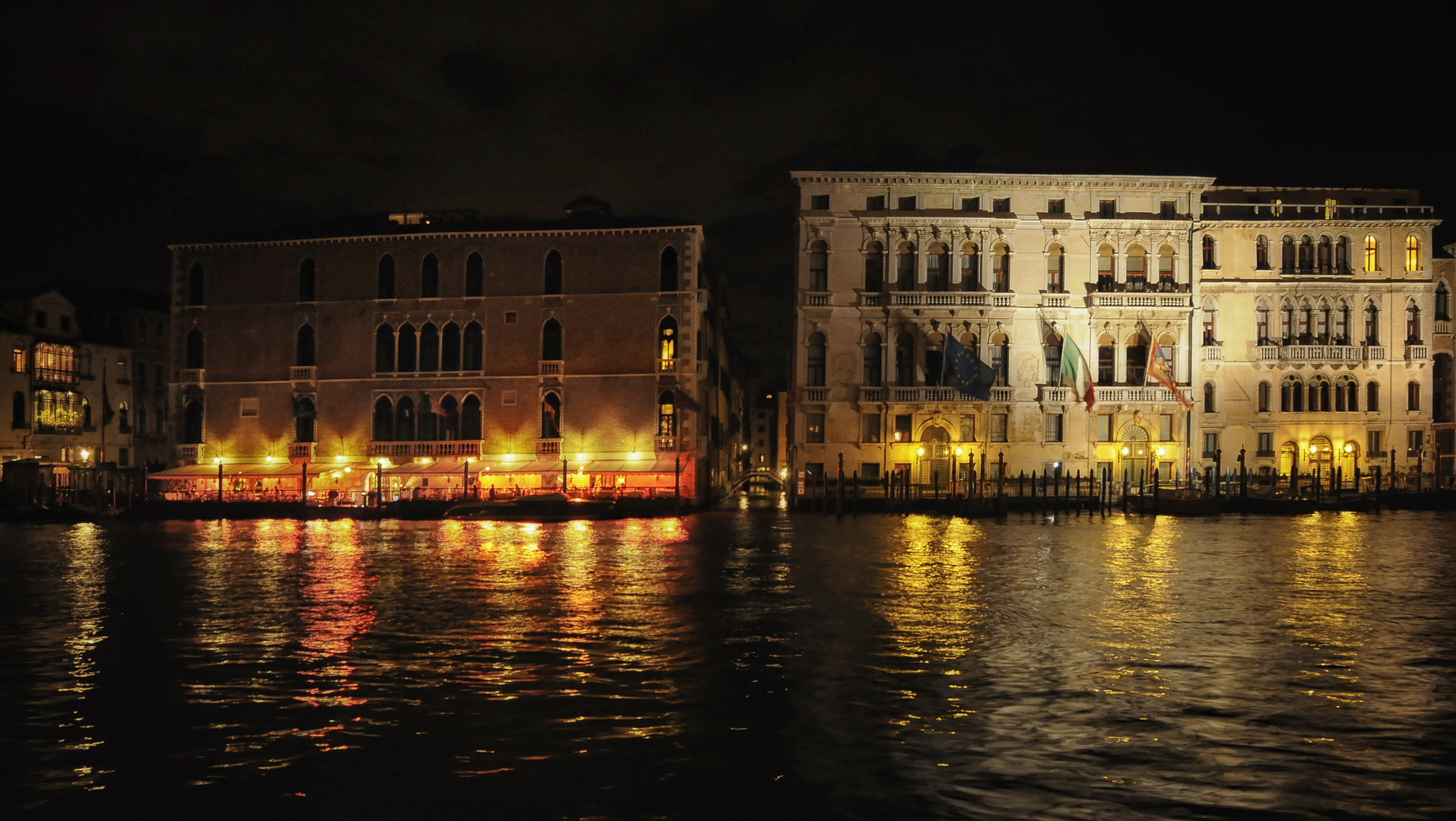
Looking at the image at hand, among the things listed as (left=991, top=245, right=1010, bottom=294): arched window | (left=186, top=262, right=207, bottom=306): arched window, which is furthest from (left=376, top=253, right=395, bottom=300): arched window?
(left=991, top=245, right=1010, bottom=294): arched window

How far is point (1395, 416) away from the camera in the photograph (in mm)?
47375

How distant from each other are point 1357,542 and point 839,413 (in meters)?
21.2

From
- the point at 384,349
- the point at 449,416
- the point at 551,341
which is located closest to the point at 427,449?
the point at 449,416

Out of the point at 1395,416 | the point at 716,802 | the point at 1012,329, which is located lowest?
the point at 716,802

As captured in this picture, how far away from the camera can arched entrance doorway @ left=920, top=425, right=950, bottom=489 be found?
45406mm

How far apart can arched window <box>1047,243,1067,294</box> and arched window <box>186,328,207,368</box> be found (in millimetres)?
34878

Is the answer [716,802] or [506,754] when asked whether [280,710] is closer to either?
[506,754]

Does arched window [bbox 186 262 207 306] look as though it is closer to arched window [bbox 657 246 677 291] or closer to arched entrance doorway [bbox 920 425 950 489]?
arched window [bbox 657 246 677 291]

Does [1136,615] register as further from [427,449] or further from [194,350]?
[194,350]

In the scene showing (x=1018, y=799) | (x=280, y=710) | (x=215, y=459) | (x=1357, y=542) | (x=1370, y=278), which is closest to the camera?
(x=1018, y=799)

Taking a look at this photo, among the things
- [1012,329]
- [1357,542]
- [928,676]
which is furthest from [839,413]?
[928,676]

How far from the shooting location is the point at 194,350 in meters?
44.9

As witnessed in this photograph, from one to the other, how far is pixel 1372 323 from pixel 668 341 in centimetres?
3082

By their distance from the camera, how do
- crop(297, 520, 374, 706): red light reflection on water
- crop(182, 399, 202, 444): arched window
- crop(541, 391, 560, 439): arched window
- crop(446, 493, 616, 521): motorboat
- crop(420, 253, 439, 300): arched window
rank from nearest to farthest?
crop(297, 520, 374, 706): red light reflection on water
crop(446, 493, 616, 521): motorboat
crop(541, 391, 560, 439): arched window
crop(420, 253, 439, 300): arched window
crop(182, 399, 202, 444): arched window
